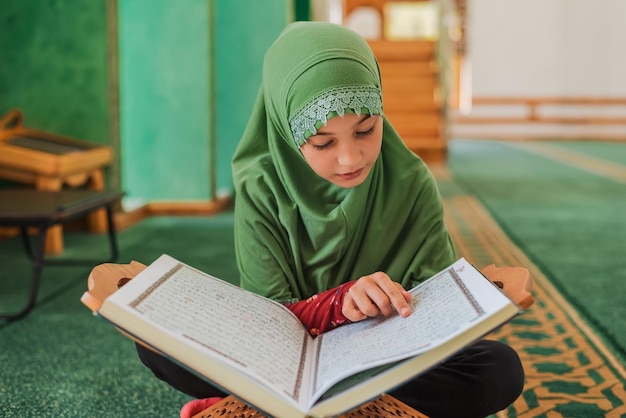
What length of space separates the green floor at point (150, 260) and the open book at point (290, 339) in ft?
1.68

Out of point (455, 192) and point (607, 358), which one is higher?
point (607, 358)

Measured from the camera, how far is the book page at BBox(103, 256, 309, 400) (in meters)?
0.77

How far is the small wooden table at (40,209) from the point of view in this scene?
1914 mm

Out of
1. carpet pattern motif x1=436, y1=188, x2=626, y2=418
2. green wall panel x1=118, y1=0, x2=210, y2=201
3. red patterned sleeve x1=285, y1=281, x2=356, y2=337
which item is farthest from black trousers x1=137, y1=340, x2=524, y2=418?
green wall panel x1=118, y1=0, x2=210, y2=201

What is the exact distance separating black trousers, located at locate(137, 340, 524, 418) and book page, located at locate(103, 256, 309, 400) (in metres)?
0.17

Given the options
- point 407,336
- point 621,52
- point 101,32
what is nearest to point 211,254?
point 101,32

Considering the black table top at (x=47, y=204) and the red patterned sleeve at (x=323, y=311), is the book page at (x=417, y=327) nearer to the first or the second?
the red patterned sleeve at (x=323, y=311)

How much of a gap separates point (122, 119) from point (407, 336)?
10.2 feet

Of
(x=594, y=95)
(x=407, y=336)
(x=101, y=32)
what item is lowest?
(x=594, y=95)

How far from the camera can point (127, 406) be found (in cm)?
134

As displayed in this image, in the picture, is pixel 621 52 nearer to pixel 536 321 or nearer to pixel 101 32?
pixel 101 32

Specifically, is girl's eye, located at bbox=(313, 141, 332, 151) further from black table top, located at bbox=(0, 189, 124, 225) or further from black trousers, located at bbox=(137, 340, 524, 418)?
black table top, located at bbox=(0, 189, 124, 225)

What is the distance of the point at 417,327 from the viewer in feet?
2.69

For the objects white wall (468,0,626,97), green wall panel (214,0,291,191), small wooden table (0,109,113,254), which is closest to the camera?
small wooden table (0,109,113,254)
